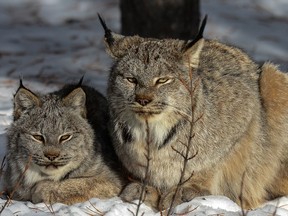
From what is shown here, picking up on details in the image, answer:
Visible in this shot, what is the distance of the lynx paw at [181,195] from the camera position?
21.4ft

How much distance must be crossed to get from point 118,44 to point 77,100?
0.60 metres

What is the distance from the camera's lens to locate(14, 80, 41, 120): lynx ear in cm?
680

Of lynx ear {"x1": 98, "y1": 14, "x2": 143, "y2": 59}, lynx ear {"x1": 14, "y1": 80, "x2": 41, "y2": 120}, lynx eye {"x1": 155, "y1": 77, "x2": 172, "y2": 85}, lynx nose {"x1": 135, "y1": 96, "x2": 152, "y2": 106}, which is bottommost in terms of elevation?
lynx ear {"x1": 14, "y1": 80, "x2": 41, "y2": 120}

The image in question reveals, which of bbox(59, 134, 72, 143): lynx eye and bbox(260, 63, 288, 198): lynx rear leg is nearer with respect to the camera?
bbox(59, 134, 72, 143): lynx eye

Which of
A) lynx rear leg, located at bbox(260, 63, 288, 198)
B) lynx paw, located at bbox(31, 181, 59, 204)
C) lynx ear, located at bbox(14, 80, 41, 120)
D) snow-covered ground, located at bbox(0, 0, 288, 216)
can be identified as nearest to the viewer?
lynx paw, located at bbox(31, 181, 59, 204)

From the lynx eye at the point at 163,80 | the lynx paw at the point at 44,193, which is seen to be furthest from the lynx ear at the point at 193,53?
the lynx paw at the point at 44,193

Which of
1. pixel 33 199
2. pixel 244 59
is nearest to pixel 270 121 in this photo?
pixel 244 59

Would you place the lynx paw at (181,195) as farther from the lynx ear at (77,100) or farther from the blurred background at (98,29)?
the blurred background at (98,29)

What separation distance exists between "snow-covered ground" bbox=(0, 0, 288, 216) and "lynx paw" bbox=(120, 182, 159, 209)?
2.13m

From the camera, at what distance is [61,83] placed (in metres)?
10.7

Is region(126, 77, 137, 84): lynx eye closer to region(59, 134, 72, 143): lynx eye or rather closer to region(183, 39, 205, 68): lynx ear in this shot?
region(183, 39, 205, 68): lynx ear

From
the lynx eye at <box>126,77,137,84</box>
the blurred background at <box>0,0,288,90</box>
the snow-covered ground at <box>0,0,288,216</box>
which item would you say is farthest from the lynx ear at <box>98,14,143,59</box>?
the blurred background at <box>0,0,288,90</box>

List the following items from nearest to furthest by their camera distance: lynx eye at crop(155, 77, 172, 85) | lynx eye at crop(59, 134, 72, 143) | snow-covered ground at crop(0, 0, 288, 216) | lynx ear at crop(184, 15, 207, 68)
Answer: lynx eye at crop(155, 77, 172, 85)
lynx ear at crop(184, 15, 207, 68)
lynx eye at crop(59, 134, 72, 143)
snow-covered ground at crop(0, 0, 288, 216)

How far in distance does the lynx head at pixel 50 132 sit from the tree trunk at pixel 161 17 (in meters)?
3.75
